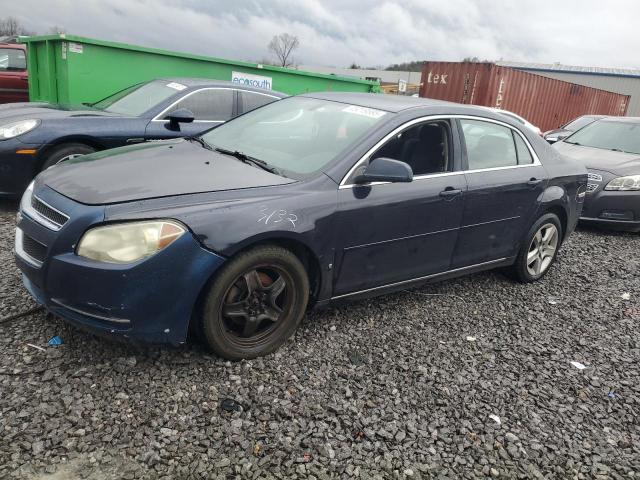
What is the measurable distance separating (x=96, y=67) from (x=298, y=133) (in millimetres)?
5737

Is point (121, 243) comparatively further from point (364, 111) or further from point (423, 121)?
point (423, 121)

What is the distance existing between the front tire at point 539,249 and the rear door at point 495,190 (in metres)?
0.14

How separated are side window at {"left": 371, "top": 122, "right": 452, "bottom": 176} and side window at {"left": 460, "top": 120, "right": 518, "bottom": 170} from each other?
22 cm

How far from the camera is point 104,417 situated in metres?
2.51

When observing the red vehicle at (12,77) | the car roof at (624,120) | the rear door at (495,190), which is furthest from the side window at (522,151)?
the red vehicle at (12,77)

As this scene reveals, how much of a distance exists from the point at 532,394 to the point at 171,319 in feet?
7.04

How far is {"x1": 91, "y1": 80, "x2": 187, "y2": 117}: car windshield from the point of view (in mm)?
6160

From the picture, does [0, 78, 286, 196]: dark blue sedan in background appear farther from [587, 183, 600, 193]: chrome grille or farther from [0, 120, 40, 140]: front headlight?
[587, 183, 600, 193]: chrome grille

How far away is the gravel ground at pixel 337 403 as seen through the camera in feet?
7.79

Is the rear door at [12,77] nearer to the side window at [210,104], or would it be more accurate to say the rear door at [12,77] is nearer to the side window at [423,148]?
the side window at [210,104]

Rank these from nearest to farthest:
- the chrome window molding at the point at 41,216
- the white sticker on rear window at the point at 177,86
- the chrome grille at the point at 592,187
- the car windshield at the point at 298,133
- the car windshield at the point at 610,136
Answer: the chrome window molding at the point at 41,216
the car windshield at the point at 298,133
the white sticker on rear window at the point at 177,86
the chrome grille at the point at 592,187
the car windshield at the point at 610,136

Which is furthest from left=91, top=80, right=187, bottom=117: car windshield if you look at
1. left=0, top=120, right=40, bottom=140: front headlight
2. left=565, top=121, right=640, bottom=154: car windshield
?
left=565, top=121, right=640, bottom=154: car windshield

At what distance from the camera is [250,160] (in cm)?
342

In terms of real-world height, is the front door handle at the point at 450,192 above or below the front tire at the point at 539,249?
above
